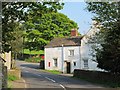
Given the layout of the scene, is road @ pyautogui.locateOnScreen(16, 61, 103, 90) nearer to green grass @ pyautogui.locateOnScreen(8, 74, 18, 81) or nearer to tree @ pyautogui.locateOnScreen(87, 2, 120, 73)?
green grass @ pyautogui.locateOnScreen(8, 74, 18, 81)

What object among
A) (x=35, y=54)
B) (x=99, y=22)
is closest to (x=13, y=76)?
(x=99, y=22)

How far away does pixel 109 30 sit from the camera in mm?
27891

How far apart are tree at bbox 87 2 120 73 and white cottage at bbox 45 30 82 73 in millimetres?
27861

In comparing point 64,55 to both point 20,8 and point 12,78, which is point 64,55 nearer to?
point 12,78

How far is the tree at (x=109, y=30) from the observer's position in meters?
26.9

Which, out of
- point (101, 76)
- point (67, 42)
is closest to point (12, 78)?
point (101, 76)

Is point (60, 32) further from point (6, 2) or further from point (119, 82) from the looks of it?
point (6, 2)

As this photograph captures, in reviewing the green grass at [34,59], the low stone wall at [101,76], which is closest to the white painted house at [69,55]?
the green grass at [34,59]

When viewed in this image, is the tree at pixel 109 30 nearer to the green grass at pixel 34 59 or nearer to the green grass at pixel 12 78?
the green grass at pixel 12 78

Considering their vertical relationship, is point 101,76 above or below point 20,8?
below

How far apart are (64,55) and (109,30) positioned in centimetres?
3211

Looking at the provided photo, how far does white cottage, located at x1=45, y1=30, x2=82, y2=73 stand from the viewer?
58.0 metres

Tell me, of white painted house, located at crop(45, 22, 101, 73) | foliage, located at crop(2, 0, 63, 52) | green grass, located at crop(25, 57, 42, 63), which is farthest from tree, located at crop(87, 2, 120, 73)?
green grass, located at crop(25, 57, 42, 63)

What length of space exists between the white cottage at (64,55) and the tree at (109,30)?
2786 centimetres
